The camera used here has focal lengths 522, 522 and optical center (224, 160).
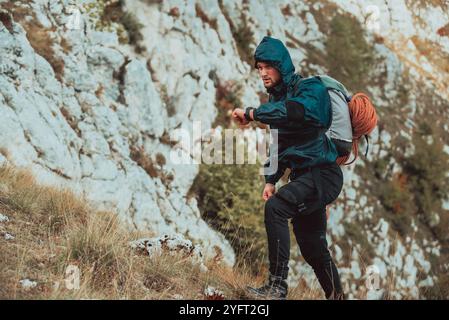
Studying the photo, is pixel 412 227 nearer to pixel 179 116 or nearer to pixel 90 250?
pixel 179 116

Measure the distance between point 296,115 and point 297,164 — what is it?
0.45 metres

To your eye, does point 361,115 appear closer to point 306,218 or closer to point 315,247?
point 306,218

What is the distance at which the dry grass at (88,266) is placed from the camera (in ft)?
11.5

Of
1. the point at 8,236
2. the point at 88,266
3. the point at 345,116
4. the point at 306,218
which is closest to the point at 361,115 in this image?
the point at 345,116

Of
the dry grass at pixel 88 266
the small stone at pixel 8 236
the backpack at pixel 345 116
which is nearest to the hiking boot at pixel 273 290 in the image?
the dry grass at pixel 88 266

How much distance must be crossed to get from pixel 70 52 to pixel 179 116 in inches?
143

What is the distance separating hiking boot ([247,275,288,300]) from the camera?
3.89 metres

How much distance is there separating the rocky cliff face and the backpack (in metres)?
1.52

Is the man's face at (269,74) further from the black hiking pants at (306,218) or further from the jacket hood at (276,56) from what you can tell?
the black hiking pants at (306,218)

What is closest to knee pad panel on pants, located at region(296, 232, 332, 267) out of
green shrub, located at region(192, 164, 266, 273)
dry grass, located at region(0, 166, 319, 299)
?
dry grass, located at region(0, 166, 319, 299)

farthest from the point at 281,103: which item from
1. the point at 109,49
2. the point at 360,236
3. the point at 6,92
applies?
the point at 360,236

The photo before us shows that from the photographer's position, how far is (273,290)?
12.8 feet

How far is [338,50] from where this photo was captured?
24.2 m
